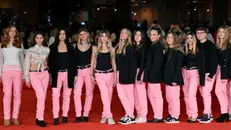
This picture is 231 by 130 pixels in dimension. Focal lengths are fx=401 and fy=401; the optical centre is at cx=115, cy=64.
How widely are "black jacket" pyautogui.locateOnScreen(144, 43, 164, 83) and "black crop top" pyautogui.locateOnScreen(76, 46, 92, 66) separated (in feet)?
3.69

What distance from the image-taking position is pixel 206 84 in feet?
25.5

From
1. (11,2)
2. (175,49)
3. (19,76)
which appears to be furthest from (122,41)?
(11,2)

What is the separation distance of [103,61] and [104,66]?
3.9 inches

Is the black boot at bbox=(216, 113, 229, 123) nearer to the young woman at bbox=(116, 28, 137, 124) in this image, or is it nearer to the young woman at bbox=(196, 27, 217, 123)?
the young woman at bbox=(196, 27, 217, 123)

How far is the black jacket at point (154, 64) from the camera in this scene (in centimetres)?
754

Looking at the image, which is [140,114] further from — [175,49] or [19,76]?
[19,76]

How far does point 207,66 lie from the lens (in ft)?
25.3

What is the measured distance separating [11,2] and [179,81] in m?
22.7

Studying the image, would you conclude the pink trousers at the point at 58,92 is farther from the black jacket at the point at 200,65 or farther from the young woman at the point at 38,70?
the black jacket at the point at 200,65

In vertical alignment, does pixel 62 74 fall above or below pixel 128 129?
above

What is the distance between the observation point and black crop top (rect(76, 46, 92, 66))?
25.1 ft

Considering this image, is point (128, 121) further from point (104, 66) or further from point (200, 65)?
point (200, 65)

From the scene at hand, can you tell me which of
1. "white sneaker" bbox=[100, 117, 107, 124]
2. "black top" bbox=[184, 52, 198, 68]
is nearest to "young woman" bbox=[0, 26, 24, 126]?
"white sneaker" bbox=[100, 117, 107, 124]

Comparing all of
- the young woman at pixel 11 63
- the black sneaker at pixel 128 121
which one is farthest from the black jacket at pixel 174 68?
the young woman at pixel 11 63
